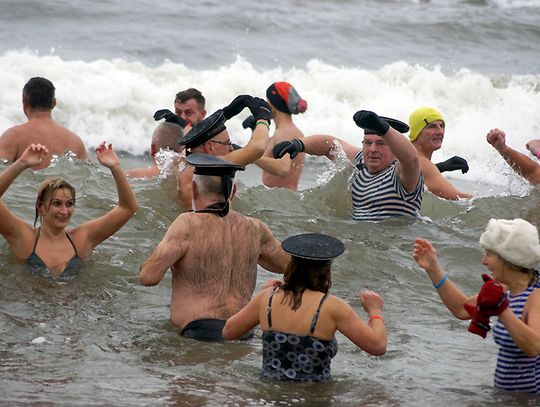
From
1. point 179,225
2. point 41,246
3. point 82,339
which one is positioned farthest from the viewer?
point 41,246

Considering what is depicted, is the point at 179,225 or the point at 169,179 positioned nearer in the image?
the point at 179,225

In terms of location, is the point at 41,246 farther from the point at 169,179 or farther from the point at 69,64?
the point at 69,64

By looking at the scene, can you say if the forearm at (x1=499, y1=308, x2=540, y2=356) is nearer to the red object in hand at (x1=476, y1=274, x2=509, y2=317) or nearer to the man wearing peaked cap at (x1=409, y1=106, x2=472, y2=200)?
the red object in hand at (x1=476, y1=274, x2=509, y2=317)

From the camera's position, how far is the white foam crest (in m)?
19.4

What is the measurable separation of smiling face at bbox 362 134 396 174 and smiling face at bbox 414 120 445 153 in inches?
27.1

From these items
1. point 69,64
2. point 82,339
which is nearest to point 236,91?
point 69,64

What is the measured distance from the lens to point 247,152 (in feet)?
29.1

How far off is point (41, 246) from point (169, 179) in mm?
2181

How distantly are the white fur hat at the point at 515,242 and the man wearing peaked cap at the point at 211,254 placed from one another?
Result: 71.0 inches

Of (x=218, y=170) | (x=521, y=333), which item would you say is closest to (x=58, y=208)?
(x=218, y=170)

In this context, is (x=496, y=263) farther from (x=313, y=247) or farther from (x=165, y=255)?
(x=165, y=255)

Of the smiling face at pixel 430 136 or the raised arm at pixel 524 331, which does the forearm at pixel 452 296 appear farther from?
the smiling face at pixel 430 136

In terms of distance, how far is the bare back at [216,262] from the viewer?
7.48 meters

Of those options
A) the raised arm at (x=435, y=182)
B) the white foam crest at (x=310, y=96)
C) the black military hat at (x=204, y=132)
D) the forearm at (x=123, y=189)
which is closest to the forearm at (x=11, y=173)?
the forearm at (x=123, y=189)
